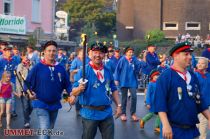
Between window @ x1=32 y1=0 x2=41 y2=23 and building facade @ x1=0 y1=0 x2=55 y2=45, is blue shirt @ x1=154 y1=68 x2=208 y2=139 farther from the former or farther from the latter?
window @ x1=32 y1=0 x2=41 y2=23

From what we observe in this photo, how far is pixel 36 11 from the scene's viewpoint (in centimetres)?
3569

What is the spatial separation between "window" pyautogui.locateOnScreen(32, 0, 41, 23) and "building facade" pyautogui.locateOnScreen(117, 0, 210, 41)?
20710 millimetres

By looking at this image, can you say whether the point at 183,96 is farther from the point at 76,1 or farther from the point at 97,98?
the point at 76,1

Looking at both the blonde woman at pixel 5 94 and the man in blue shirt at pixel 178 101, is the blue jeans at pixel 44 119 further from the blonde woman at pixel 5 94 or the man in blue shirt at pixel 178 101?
the blonde woman at pixel 5 94

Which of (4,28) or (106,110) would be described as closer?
(106,110)

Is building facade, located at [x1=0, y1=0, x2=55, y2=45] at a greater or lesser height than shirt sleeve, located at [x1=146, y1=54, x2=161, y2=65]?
greater

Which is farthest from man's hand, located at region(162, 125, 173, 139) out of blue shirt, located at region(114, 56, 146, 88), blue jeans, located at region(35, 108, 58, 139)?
blue shirt, located at region(114, 56, 146, 88)

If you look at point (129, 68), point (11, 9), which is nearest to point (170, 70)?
point (129, 68)

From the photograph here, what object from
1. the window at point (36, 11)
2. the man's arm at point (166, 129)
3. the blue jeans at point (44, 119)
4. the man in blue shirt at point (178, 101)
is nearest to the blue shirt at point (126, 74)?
the blue jeans at point (44, 119)

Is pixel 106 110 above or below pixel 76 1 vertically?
below

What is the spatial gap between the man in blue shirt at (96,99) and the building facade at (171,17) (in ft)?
152

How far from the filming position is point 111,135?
292 inches

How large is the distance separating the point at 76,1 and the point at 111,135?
196 ft

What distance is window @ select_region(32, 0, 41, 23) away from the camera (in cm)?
3528
